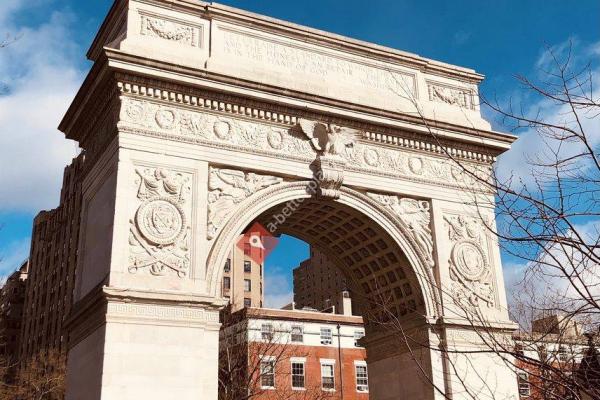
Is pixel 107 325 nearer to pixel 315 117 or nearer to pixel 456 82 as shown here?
pixel 315 117

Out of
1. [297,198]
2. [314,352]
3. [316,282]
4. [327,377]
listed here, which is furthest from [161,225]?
[316,282]

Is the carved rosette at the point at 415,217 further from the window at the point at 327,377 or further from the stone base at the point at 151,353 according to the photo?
the window at the point at 327,377

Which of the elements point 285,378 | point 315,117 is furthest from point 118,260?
point 285,378

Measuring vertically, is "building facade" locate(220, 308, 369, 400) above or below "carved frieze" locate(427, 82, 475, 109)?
below

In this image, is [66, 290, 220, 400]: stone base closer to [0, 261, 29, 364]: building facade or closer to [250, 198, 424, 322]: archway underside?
[250, 198, 424, 322]: archway underside

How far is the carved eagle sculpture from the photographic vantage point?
21422 millimetres

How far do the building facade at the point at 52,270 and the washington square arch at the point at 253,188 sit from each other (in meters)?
46.3

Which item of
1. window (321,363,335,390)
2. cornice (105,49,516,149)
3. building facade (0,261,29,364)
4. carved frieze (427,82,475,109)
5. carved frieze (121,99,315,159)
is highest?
building facade (0,261,29,364)

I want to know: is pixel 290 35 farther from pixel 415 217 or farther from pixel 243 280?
pixel 243 280

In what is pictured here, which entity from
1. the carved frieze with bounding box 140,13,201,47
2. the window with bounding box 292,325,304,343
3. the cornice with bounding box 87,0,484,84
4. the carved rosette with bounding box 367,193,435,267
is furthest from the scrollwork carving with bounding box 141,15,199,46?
the window with bounding box 292,325,304,343

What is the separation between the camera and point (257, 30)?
2212cm

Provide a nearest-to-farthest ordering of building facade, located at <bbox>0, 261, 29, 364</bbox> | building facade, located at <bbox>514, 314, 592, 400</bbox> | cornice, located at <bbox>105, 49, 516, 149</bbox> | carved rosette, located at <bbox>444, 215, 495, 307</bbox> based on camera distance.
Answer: building facade, located at <bbox>514, 314, 592, 400</bbox> → cornice, located at <bbox>105, 49, 516, 149</bbox> → carved rosette, located at <bbox>444, 215, 495, 307</bbox> → building facade, located at <bbox>0, 261, 29, 364</bbox>

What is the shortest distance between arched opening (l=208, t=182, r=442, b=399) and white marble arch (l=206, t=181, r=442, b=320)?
3 cm

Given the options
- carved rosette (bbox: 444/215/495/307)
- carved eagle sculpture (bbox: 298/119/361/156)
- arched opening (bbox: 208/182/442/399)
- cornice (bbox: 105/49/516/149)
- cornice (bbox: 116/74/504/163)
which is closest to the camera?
cornice (bbox: 105/49/516/149)
